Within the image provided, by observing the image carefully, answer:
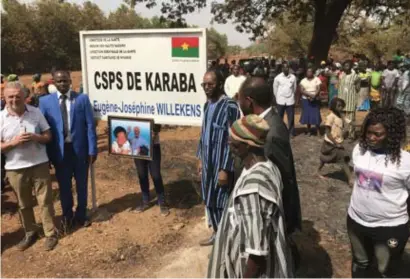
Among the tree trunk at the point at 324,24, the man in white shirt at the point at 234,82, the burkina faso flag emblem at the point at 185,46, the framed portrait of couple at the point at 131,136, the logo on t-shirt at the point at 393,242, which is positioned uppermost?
the tree trunk at the point at 324,24

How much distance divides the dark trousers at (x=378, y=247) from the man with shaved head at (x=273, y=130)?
1.61 feet

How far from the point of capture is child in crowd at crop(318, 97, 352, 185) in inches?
257

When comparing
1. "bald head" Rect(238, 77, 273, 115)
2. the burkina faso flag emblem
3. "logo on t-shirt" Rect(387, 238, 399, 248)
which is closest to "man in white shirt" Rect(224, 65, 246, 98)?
the burkina faso flag emblem

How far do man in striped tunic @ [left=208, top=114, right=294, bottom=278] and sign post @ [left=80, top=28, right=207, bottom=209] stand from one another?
7.65ft

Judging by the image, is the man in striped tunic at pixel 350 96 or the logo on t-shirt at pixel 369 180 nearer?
the logo on t-shirt at pixel 369 180

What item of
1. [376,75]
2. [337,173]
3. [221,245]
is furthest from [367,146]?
[376,75]

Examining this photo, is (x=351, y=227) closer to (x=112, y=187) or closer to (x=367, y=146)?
(x=367, y=146)

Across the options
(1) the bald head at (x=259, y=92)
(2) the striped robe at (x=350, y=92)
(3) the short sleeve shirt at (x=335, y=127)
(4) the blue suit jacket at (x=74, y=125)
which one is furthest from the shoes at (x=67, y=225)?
(2) the striped robe at (x=350, y=92)

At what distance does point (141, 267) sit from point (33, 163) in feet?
4.81

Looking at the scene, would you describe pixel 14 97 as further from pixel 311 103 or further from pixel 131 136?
pixel 311 103

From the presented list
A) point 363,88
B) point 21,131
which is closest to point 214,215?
point 21,131

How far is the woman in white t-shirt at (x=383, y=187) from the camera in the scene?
2791 millimetres

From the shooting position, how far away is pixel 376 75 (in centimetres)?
1236

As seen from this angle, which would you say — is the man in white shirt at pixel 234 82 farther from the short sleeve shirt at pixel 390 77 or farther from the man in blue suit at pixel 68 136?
the man in blue suit at pixel 68 136
